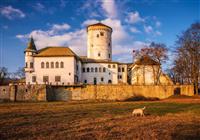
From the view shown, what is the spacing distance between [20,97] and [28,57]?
38.9ft

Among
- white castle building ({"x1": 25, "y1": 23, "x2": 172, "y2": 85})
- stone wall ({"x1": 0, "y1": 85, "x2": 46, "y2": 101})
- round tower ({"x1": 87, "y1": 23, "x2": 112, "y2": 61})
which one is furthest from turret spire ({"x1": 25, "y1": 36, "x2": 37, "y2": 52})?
round tower ({"x1": 87, "y1": 23, "x2": 112, "y2": 61})

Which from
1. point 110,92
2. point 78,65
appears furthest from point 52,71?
point 110,92

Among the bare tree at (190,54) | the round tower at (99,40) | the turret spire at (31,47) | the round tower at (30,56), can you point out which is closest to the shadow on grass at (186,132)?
the bare tree at (190,54)

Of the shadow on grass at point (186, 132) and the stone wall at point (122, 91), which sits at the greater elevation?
the stone wall at point (122, 91)

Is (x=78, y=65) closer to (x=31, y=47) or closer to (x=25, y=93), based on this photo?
(x=31, y=47)

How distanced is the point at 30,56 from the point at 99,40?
1923 cm

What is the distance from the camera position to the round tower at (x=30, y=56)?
5203 cm

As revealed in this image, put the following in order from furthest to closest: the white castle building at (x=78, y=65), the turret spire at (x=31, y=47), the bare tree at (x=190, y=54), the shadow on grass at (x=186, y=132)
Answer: the turret spire at (x=31, y=47), the white castle building at (x=78, y=65), the bare tree at (x=190, y=54), the shadow on grass at (x=186, y=132)

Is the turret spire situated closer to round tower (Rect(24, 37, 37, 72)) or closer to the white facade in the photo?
round tower (Rect(24, 37, 37, 72))

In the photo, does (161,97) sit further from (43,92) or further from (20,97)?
(20,97)

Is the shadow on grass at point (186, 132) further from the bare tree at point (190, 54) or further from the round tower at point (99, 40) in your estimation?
the round tower at point (99, 40)

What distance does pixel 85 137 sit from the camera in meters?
10.9

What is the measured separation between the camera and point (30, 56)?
2083 inches

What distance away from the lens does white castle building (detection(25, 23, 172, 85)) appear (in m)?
51.5
